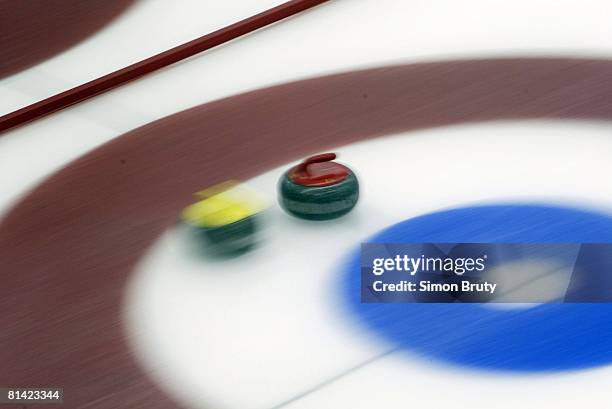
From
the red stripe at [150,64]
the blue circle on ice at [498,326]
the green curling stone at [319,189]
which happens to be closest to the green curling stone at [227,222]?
the green curling stone at [319,189]

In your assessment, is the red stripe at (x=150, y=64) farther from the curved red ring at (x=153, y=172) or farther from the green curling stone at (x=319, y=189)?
the green curling stone at (x=319, y=189)

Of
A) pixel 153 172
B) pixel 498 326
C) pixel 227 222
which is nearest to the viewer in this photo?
pixel 498 326

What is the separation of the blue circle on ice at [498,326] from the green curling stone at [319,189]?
9 cm

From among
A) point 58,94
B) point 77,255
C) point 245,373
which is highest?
point 58,94

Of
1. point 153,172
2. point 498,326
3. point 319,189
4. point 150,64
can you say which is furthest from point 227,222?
point 150,64

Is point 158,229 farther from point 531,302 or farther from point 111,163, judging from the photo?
point 531,302

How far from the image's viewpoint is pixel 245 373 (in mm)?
1670

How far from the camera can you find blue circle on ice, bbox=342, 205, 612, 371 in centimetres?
165

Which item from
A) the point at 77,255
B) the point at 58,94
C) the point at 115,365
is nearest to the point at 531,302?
the point at 115,365

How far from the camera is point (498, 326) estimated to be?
1.68 m

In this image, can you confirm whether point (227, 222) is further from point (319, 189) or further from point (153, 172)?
point (153, 172)

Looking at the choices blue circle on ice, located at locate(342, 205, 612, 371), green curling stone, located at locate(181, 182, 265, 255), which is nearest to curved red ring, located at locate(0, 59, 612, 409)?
green curling stone, located at locate(181, 182, 265, 255)

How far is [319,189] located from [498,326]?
0.36 metres

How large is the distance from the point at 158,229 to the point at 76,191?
0.74 feet
